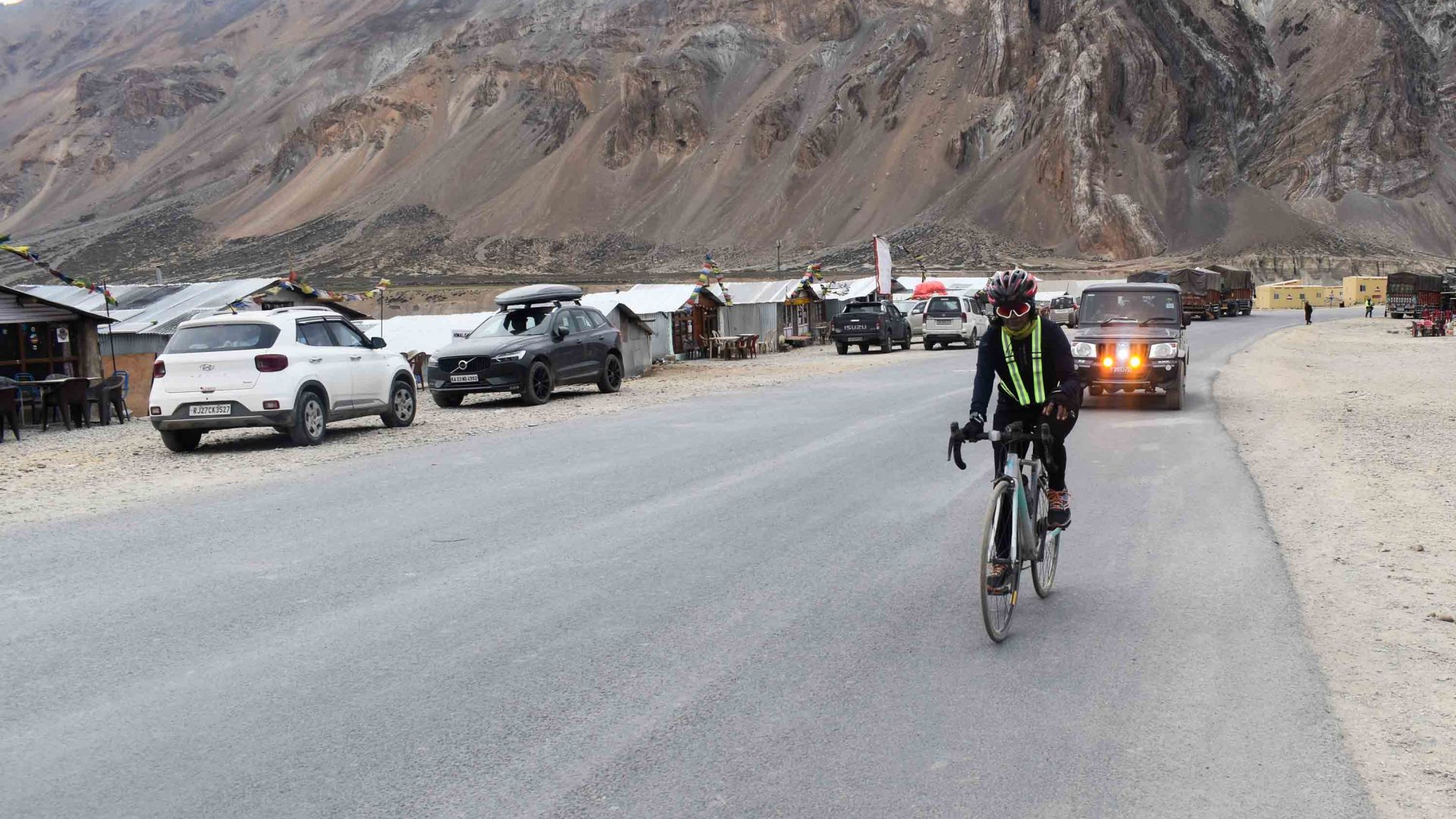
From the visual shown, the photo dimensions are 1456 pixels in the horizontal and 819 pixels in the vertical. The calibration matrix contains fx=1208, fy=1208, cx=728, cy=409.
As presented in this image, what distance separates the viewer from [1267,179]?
115688mm

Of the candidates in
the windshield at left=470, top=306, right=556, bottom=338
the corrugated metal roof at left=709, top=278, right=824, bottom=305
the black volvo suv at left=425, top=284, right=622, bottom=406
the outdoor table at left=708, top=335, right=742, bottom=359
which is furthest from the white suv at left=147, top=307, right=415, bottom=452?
the corrugated metal roof at left=709, top=278, right=824, bottom=305

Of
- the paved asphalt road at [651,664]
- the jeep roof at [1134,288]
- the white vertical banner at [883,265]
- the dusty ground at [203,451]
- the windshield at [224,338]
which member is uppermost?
the white vertical banner at [883,265]

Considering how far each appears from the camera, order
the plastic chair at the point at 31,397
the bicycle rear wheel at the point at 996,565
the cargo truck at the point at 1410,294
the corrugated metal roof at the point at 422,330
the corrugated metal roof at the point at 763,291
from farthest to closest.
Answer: the cargo truck at the point at 1410,294, the corrugated metal roof at the point at 763,291, the corrugated metal roof at the point at 422,330, the plastic chair at the point at 31,397, the bicycle rear wheel at the point at 996,565

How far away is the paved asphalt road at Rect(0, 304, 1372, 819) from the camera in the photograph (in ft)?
13.4

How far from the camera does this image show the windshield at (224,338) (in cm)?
1460

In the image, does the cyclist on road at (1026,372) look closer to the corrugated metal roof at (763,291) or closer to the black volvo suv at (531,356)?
the black volvo suv at (531,356)

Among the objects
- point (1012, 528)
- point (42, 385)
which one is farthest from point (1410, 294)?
point (1012, 528)

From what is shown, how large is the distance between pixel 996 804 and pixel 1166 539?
4781mm

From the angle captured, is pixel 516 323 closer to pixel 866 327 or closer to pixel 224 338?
pixel 224 338

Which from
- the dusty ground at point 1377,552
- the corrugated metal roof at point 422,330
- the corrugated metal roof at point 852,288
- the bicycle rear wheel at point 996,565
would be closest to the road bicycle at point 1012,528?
the bicycle rear wheel at point 996,565

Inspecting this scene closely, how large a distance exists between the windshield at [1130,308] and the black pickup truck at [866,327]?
1982cm

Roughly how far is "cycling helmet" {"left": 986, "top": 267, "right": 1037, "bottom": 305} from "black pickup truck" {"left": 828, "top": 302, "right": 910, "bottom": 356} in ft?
A: 108

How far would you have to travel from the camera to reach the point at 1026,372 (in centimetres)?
627

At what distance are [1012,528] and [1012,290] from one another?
3.89 ft
